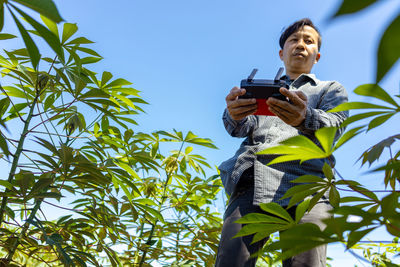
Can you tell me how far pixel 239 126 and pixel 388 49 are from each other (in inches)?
39.8

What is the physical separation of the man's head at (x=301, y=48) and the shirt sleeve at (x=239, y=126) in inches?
13.7

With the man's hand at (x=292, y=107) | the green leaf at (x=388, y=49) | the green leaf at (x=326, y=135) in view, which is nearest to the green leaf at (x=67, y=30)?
the man's hand at (x=292, y=107)

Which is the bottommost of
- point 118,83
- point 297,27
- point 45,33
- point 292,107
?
point 45,33

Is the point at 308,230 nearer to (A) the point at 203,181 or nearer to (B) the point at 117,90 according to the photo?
(B) the point at 117,90

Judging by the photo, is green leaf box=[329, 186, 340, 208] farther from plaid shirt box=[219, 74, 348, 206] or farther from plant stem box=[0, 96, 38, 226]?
plant stem box=[0, 96, 38, 226]

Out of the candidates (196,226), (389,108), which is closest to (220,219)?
(196,226)

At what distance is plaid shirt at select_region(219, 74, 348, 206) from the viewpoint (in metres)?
1.02

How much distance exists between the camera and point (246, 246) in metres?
1.00

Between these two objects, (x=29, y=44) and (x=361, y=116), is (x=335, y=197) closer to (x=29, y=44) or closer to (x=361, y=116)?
(x=361, y=116)

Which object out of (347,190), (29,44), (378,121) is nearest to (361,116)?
(378,121)

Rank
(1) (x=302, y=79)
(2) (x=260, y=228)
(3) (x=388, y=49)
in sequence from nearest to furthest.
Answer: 1. (3) (x=388, y=49)
2. (2) (x=260, y=228)
3. (1) (x=302, y=79)

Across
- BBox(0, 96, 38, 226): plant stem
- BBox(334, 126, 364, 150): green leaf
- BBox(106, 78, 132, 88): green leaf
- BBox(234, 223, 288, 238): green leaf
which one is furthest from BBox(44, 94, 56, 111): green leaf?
BBox(334, 126, 364, 150): green leaf

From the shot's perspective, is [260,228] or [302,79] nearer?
[260,228]

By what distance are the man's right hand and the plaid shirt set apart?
146 mm
